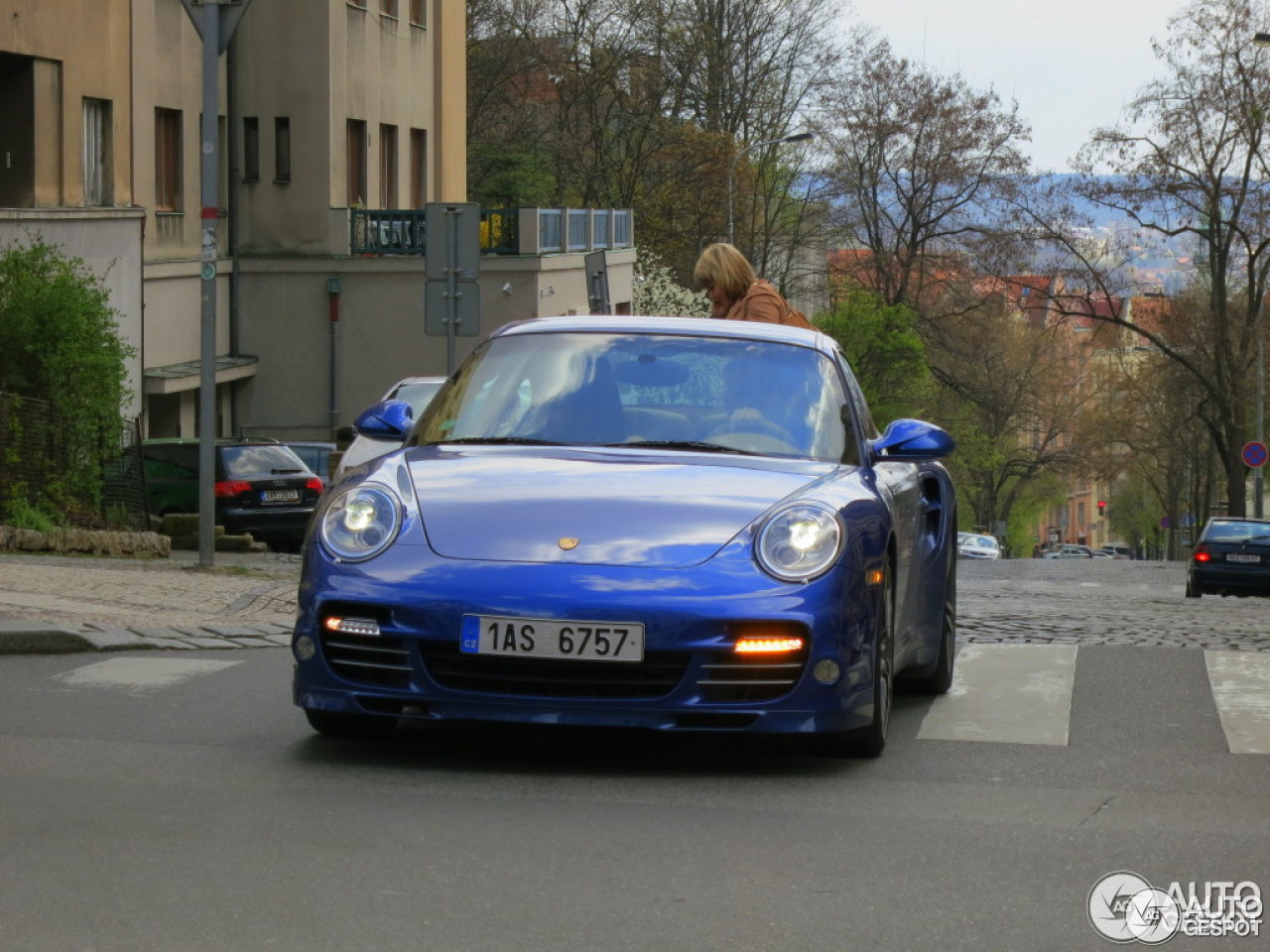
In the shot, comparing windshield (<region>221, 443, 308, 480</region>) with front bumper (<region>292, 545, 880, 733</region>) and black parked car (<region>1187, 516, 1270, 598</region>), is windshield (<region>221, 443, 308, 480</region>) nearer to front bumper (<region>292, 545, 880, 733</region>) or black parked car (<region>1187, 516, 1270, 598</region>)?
black parked car (<region>1187, 516, 1270, 598</region>)

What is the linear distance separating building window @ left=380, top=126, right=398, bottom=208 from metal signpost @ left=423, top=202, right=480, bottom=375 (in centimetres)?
2238

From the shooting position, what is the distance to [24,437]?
64.3 ft

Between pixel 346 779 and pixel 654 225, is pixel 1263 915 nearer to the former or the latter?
pixel 346 779

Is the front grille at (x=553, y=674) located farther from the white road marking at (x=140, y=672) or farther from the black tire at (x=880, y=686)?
the white road marking at (x=140, y=672)

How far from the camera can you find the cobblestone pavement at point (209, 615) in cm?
1061

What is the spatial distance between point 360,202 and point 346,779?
34.5m

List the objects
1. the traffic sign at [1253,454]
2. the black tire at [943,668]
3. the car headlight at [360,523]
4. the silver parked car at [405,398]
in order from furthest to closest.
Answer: the traffic sign at [1253,454] < the silver parked car at [405,398] < the black tire at [943,668] < the car headlight at [360,523]

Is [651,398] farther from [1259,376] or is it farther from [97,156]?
[1259,376]


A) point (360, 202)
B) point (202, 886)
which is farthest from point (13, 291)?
point (360, 202)

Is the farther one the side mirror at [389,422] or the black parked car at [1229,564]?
the black parked car at [1229,564]

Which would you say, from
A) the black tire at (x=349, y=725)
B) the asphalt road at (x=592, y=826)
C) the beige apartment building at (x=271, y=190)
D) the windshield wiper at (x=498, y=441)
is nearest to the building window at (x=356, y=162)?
the beige apartment building at (x=271, y=190)

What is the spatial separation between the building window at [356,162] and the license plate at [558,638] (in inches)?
1321

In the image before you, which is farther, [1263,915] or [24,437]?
[24,437]

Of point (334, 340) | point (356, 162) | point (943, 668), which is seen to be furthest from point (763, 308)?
point (356, 162)
